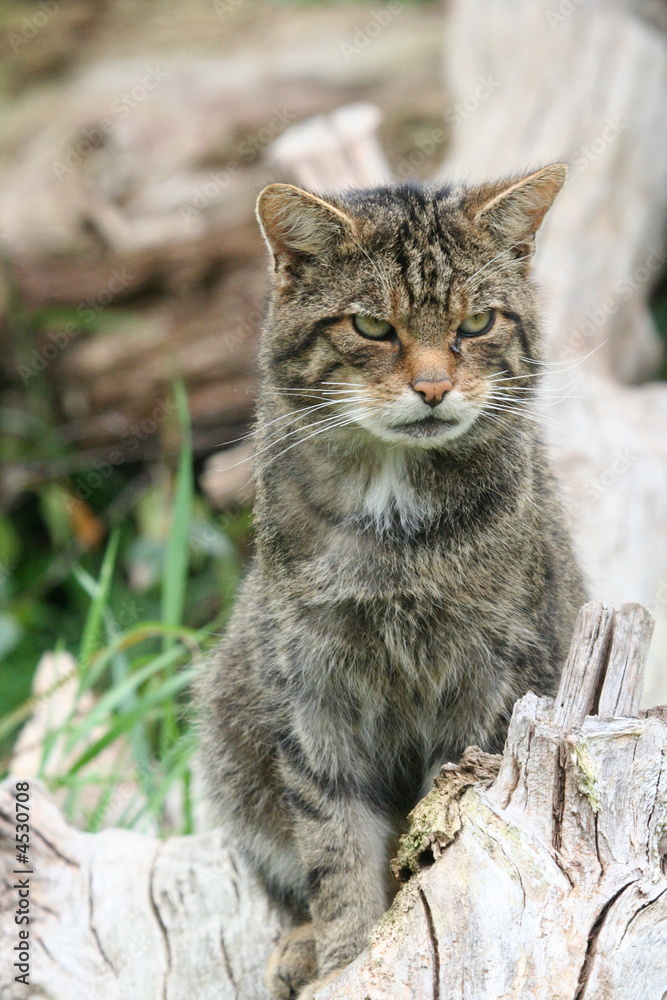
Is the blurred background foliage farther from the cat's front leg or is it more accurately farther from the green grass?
the cat's front leg

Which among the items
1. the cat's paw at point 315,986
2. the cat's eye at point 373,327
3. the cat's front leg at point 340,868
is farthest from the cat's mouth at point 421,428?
the cat's paw at point 315,986

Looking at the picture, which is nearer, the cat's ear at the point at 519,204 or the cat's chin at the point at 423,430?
the cat's chin at the point at 423,430

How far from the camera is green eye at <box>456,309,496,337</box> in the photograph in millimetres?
2613

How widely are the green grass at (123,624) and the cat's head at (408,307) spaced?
1.30 meters

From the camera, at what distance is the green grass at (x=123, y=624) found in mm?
3816

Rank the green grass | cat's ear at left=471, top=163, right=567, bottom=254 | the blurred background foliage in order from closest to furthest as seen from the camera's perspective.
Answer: cat's ear at left=471, top=163, right=567, bottom=254 < the green grass < the blurred background foliage

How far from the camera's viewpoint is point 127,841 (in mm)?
3227

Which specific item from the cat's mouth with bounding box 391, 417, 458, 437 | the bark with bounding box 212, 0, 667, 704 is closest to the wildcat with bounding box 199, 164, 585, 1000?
the cat's mouth with bounding box 391, 417, 458, 437

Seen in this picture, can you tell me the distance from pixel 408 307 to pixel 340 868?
1478 mm

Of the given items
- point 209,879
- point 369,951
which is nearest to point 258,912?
point 209,879

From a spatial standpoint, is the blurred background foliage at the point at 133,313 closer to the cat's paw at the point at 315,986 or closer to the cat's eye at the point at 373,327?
the cat's eye at the point at 373,327

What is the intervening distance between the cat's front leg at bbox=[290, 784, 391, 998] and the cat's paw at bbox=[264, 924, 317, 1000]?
9cm

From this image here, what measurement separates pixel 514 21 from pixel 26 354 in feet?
12.2

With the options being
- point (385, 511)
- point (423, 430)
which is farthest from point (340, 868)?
point (423, 430)
